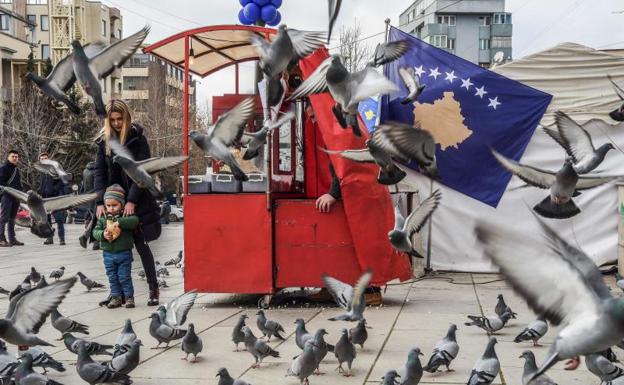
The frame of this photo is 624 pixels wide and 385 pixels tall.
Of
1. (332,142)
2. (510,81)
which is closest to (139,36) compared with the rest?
(332,142)

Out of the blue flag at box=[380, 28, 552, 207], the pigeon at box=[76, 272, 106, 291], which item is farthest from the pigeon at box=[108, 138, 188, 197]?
the blue flag at box=[380, 28, 552, 207]

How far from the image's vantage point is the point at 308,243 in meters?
8.29

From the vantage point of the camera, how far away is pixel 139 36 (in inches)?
Answer: 188

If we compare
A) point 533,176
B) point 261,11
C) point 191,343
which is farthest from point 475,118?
point 191,343

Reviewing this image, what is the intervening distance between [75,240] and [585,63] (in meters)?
13.8

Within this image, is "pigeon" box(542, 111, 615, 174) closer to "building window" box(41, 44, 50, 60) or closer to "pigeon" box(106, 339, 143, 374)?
"pigeon" box(106, 339, 143, 374)

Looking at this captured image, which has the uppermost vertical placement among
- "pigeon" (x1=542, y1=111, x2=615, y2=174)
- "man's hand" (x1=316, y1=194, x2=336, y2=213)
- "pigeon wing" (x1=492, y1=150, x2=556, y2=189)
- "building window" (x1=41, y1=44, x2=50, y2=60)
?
"building window" (x1=41, y1=44, x2=50, y2=60)

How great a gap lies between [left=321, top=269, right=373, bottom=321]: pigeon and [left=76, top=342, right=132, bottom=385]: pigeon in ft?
5.64

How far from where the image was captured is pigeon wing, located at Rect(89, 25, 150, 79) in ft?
15.3

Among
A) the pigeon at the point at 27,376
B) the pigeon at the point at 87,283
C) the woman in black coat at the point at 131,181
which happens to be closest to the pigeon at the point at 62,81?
the pigeon at the point at 27,376

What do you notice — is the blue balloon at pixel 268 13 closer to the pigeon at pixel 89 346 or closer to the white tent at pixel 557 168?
the white tent at pixel 557 168

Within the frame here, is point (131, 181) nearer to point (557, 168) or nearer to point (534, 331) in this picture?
point (534, 331)

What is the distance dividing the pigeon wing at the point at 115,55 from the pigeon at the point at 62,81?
0.08 m

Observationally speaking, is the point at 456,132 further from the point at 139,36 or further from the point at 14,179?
the point at 14,179
